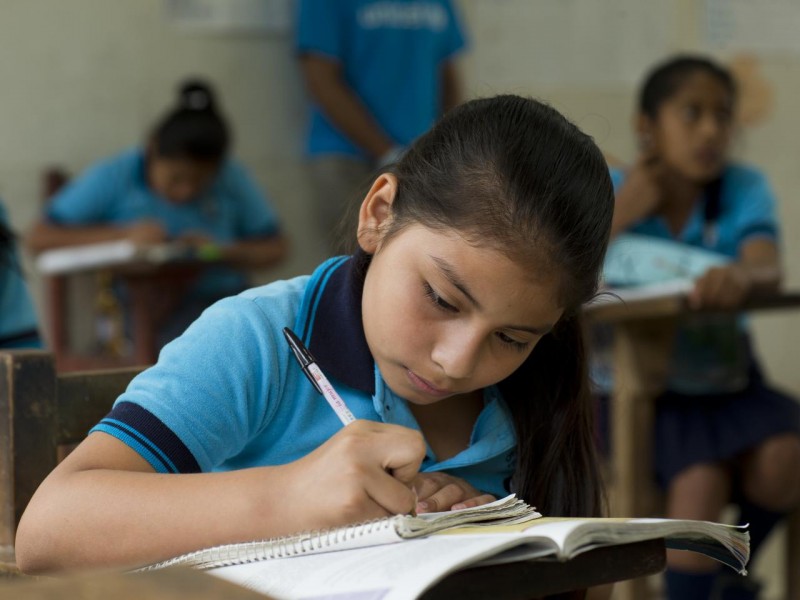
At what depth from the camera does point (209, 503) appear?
32.4 inches

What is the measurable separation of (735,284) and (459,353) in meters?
1.46

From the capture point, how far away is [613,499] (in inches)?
97.3

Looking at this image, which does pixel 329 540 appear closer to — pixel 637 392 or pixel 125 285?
pixel 637 392

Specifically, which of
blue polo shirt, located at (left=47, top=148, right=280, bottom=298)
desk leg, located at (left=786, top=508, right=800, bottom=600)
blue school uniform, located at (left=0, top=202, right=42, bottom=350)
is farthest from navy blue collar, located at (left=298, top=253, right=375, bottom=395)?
blue polo shirt, located at (left=47, top=148, right=280, bottom=298)

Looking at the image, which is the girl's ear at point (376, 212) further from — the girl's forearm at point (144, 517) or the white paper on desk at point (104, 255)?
the white paper on desk at point (104, 255)

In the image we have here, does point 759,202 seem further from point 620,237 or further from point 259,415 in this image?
point 259,415

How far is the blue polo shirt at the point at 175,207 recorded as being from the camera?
9.90 ft

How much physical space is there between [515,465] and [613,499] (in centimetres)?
142

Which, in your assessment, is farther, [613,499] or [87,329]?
[87,329]

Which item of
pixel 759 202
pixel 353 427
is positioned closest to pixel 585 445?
pixel 353 427

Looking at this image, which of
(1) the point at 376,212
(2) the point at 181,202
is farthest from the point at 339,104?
(1) the point at 376,212

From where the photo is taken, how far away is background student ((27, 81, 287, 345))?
299 centimetres

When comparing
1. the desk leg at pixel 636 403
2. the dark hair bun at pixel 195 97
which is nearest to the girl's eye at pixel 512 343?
the desk leg at pixel 636 403

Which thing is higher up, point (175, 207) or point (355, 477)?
point (355, 477)
